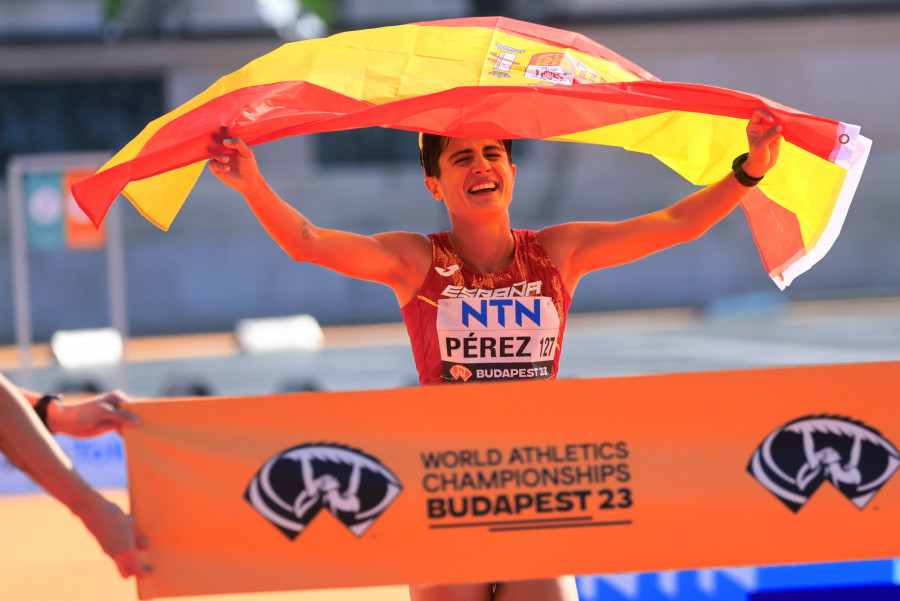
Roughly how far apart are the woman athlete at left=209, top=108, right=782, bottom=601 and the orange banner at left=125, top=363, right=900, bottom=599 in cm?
26

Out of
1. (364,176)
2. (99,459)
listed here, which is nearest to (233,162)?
(99,459)

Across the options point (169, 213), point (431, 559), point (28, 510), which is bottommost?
point (431, 559)

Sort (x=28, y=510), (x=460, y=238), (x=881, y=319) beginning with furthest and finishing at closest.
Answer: (x=881, y=319)
(x=28, y=510)
(x=460, y=238)

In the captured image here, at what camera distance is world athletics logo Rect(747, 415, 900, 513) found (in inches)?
104

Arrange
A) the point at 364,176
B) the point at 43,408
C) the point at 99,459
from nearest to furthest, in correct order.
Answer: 1. the point at 43,408
2. the point at 99,459
3. the point at 364,176

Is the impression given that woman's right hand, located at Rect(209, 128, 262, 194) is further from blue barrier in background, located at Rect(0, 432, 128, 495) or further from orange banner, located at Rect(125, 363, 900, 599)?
blue barrier in background, located at Rect(0, 432, 128, 495)

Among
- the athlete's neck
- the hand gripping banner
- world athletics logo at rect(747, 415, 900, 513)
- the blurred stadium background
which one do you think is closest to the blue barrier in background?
the hand gripping banner

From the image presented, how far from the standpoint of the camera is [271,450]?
2.57 metres

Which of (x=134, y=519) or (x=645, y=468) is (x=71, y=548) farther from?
(x=645, y=468)


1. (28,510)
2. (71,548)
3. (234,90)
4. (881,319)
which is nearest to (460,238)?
(234,90)

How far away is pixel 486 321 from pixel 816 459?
92 cm

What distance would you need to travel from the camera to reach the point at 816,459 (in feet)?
8.71

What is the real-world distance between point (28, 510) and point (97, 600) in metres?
2.65

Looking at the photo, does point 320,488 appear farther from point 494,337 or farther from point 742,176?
point 742,176
